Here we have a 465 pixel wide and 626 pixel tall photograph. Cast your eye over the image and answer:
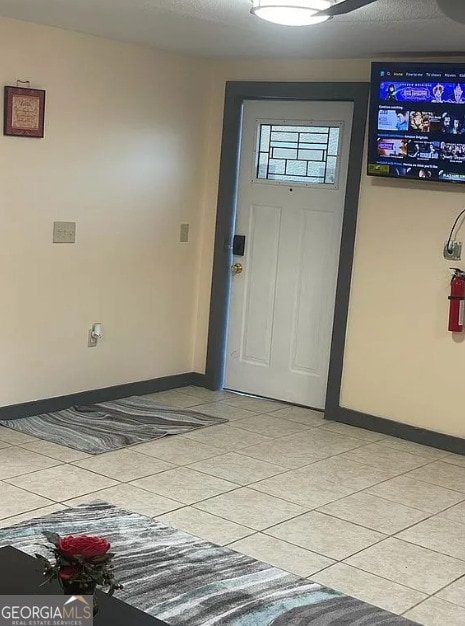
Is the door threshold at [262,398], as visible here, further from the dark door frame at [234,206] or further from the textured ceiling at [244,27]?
the textured ceiling at [244,27]

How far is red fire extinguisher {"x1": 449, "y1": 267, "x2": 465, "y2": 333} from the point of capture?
5.12 meters

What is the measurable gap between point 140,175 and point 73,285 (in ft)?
2.81

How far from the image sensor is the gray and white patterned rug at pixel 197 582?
3.16m

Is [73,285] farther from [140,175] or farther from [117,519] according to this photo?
[117,519]

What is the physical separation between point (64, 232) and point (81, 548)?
3542 mm

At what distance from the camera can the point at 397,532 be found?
4.01 metres

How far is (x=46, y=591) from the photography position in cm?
231

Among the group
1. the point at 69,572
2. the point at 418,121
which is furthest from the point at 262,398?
the point at 69,572

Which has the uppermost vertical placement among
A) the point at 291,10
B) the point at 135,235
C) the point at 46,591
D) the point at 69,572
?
the point at 291,10

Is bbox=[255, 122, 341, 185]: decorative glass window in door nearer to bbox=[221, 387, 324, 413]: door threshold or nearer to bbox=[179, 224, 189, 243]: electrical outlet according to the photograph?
bbox=[179, 224, 189, 243]: electrical outlet

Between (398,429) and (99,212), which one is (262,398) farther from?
(99,212)

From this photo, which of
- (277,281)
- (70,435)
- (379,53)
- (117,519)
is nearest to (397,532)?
(117,519)

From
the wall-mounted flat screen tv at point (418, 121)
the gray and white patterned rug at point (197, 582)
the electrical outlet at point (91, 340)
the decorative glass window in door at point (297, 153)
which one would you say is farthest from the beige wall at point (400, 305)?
the gray and white patterned rug at point (197, 582)

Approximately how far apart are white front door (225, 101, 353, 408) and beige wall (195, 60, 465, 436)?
0.26 meters
